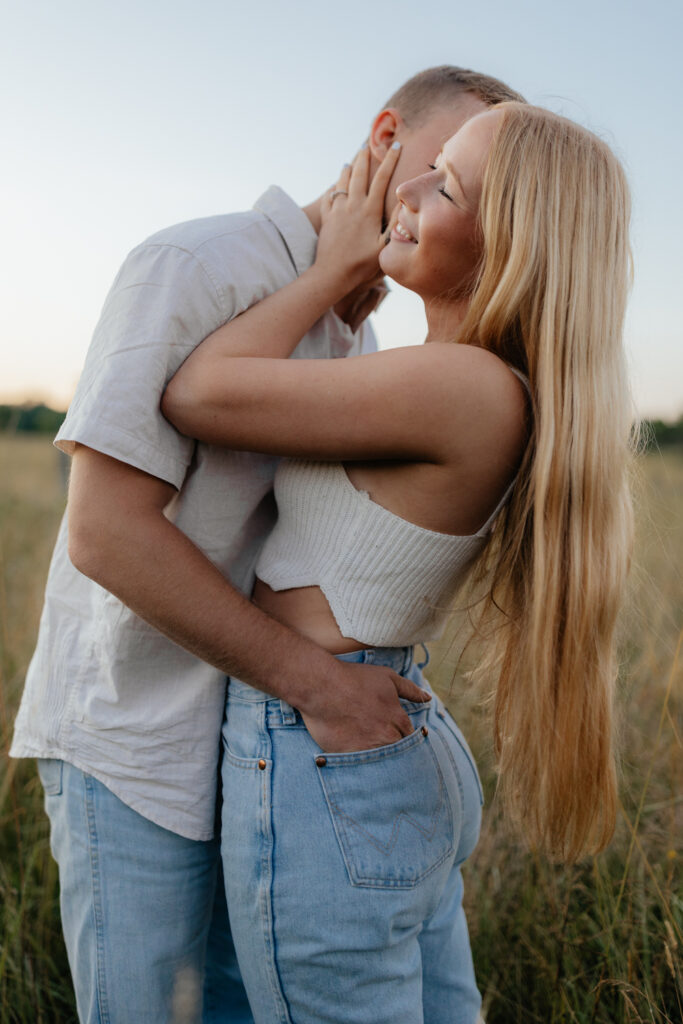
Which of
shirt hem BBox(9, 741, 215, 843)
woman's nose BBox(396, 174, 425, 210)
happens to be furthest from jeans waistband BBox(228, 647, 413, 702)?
woman's nose BBox(396, 174, 425, 210)

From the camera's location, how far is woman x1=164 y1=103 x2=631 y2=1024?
1318 millimetres

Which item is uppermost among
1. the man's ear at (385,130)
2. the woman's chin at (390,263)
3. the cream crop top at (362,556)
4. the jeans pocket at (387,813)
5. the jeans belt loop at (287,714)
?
the man's ear at (385,130)

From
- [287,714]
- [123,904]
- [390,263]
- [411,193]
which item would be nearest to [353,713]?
[287,714]

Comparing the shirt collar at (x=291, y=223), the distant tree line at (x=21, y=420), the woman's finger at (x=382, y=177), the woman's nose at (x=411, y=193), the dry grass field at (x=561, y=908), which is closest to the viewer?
the woman's nose at (x=411, y=193)

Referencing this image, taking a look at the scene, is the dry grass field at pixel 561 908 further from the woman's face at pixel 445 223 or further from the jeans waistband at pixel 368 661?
the woman's face at pixel 445 223

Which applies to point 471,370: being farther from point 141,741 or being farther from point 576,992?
point 576,992

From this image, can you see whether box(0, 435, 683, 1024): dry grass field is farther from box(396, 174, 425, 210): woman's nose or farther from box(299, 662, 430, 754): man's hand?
box(396, 174, 425, 210): woman's nose

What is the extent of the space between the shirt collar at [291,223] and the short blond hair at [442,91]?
1.63 ft

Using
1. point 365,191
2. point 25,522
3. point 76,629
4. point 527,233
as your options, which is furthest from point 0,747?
point 25,522

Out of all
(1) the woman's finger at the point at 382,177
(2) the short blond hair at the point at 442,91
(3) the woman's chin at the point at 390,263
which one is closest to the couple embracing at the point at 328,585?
(3) the woman's chin at the point at 390,263

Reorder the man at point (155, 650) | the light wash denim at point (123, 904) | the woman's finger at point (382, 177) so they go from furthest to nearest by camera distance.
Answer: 1. the woman's finger at point (382, 177)
2. the light wash denim at point (123, 904)
3. the man at point (155, 650)

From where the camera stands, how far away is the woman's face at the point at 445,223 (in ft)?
5.07

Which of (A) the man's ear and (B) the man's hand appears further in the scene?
(A) the man's ear

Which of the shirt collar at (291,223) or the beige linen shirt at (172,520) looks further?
the shirt collar at (291,223)
